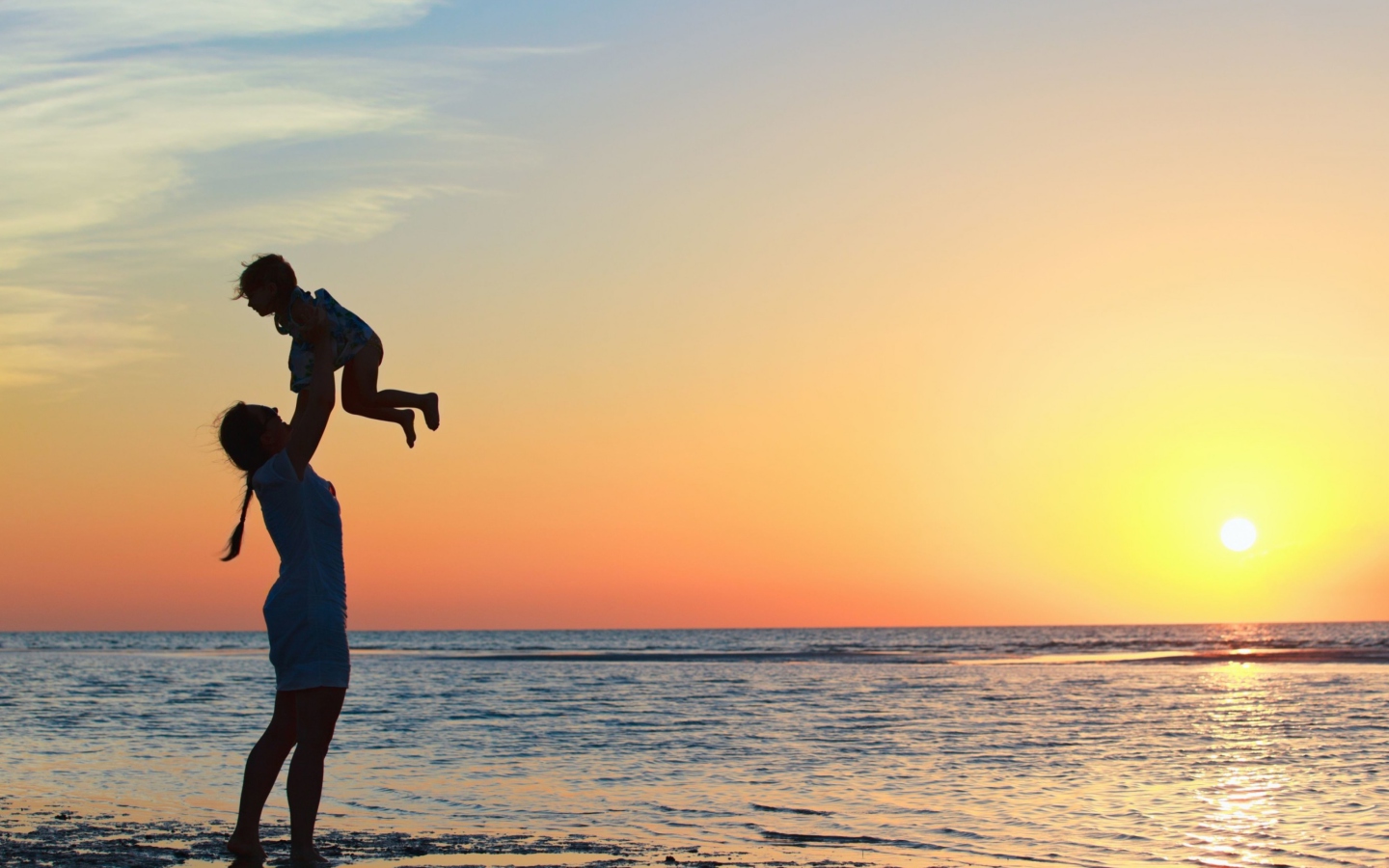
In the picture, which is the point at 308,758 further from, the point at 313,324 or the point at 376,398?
the point at 313,324

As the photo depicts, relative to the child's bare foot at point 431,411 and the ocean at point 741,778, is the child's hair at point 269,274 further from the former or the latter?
the ocean at point 741,778

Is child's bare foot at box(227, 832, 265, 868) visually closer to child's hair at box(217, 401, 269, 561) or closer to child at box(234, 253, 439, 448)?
child's hair at box(217, 401, 269, 561)

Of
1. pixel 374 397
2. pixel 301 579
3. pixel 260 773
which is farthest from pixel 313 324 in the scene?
pixel 260 773

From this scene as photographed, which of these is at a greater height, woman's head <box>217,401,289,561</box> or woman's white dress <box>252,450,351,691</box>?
woman's head <box>217,401,289,561</box>

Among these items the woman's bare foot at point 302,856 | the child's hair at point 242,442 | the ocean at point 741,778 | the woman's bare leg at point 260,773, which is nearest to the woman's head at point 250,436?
the child's hair at point 242,442

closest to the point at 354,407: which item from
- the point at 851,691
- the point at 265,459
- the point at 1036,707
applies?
the point at 265,459

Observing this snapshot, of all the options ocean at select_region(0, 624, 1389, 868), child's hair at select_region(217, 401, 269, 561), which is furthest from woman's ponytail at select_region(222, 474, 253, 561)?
ocean at select_region(0, 624, 1389, 868)

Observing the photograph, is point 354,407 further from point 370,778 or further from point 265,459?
point 370,778

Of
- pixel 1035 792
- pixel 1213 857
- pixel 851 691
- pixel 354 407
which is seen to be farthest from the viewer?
pixel 851 691

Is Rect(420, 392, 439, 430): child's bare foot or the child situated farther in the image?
Rect(420, 392, 439, 430): child's bare foot

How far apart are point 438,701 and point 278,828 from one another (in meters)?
14.3

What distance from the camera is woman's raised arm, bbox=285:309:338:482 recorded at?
16.2 ft

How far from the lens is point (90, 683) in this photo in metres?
26.6

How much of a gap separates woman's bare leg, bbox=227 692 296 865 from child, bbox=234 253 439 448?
1.29 meters
